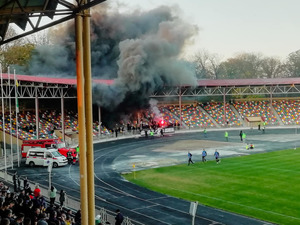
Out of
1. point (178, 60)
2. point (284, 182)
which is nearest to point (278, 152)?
point (284, 182)

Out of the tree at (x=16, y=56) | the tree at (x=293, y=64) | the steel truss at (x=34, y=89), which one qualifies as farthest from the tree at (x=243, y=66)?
the steel truss at (x=34, y=89)

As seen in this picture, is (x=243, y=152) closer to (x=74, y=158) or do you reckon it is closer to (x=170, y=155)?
(x=170, y=155)

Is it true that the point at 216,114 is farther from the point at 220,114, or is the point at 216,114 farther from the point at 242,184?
the point at 242,184

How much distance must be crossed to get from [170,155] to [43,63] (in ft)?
132

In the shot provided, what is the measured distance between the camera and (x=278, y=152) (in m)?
35.5

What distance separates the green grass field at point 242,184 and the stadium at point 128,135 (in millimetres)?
78

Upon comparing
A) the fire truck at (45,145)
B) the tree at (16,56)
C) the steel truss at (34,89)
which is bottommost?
the fire truck at (45,145)

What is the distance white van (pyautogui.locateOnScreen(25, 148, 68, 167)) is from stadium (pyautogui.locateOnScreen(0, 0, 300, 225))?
0.32 feet

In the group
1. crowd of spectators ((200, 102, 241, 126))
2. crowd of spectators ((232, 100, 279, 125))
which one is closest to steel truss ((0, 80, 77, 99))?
crowd of spectators ((200, 102, 241, 126))

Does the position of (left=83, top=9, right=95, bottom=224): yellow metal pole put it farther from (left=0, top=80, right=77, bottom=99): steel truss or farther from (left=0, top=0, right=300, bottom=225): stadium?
(left=0, top=80, right=77, bottom=99): steel truss

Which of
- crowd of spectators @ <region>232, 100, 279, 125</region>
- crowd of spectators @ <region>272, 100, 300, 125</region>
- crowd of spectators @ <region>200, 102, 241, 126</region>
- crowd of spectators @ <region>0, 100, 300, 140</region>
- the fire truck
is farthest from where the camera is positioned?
crowd of spectators @ <region>232, 100, 279, 125</region>

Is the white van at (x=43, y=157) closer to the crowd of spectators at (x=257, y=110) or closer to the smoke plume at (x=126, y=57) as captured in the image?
the smoke plume at (x=126, y=57)

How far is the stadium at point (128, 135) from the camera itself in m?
11.2

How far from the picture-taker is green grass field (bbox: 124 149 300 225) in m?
18.6
